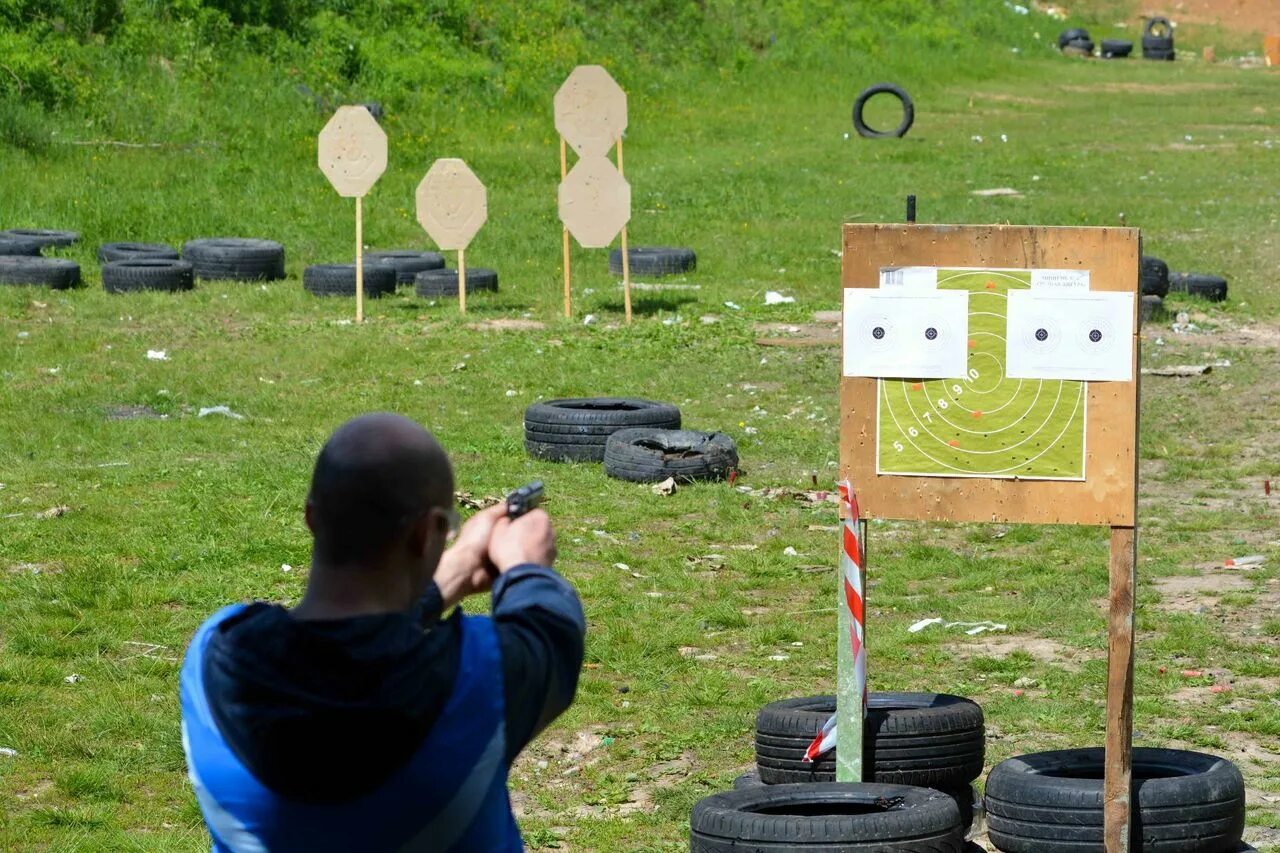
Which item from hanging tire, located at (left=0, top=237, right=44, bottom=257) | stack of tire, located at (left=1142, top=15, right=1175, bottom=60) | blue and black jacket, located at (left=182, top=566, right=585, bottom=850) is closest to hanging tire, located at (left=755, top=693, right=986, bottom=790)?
blue and black jacket, located at (left=182, top=566, right=585, bottom=850)

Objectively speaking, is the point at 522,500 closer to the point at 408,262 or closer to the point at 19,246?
the point at 408,262

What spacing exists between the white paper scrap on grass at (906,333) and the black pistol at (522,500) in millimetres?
2628

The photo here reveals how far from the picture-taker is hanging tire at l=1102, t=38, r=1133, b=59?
49562 millimetres

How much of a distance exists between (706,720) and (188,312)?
10.9m

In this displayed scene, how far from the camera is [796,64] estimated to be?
3594 cm

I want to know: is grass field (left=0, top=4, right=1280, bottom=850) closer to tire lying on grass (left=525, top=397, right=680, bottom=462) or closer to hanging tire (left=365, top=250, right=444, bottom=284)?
tire lying on grass (left=525, top=397, right=680, bottom=462)

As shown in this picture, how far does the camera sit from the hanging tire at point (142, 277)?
17266 mm

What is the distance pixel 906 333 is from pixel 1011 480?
518 millimetres

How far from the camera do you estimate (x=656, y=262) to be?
1834 cm

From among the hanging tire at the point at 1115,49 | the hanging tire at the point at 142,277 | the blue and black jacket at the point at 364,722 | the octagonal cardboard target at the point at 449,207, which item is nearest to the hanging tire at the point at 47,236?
the hanging tire at the point at 142,277

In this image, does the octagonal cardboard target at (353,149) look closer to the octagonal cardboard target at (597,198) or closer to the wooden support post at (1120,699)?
the octagonal cardboard target at (597,198)

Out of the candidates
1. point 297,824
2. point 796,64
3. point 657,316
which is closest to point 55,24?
point 657,316

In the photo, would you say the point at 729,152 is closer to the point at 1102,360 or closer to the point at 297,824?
the point at 1102,360

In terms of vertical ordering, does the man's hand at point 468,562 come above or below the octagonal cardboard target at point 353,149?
below
